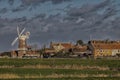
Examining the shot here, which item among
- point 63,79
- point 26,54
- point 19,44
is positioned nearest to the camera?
point 63,79

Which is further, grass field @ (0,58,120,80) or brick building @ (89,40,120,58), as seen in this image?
brick building @ (89,40,120,58)

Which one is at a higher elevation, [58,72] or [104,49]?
[58,72]

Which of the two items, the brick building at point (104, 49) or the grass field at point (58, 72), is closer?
the grass field at point (58, 72)

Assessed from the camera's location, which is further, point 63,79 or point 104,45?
point 104,45

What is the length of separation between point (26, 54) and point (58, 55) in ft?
46.2

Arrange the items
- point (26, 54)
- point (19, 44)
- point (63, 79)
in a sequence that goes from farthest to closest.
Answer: point (19, 44) < point (26, 54) < point (63, 79)

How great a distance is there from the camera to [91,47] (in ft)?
641

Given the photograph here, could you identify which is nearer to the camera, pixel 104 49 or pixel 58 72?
pixel 58 72

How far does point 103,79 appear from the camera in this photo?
44.8 meters

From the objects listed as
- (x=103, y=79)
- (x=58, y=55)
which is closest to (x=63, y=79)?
(x=103, y=79)

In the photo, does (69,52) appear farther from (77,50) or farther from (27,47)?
(27,47)

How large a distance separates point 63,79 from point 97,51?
150 meters

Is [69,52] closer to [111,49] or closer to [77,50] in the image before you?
[77,50]

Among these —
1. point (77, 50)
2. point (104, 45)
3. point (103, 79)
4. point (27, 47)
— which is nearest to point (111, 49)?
point (104, 45)
